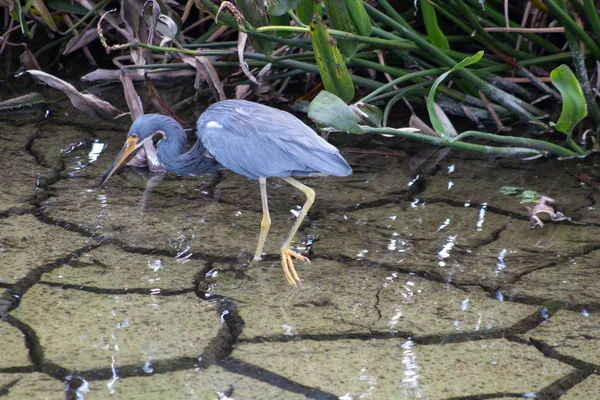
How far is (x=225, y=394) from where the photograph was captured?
205 centimetres

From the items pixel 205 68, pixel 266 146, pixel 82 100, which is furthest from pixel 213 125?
pixel 82 100

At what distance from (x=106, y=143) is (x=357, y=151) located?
49.3 inches

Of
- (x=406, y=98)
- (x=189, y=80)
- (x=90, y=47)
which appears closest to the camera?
(x=406, y=98)

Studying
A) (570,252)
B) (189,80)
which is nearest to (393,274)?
(570,252)

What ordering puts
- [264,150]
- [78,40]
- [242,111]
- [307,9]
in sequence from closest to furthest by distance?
[264,150] < [242,111] < [307,9] < [78,40]

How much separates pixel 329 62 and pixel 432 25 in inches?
33.5

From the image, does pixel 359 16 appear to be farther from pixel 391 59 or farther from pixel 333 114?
pixel 391 59

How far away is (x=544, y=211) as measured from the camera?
3.17 meters

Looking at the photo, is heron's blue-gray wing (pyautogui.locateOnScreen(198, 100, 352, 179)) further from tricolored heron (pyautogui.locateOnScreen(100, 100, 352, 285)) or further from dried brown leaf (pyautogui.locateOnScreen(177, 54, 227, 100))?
dried brown leaf (pyautogui.locateOnScreen(177, 54, 227, 100))

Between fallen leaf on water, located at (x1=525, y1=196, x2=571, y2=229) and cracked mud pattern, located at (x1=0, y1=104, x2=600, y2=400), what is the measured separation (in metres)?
0.03

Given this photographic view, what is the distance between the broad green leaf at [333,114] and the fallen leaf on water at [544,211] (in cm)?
74

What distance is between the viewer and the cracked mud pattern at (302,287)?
214 cm

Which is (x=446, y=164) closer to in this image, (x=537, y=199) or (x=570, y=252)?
(x=537, y=199)

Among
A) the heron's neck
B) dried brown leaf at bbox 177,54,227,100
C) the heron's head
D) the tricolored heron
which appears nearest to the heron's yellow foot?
the tricolored heron
